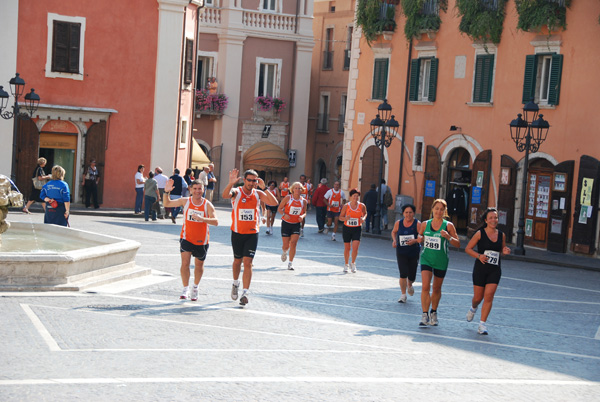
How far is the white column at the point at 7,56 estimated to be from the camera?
32375mm

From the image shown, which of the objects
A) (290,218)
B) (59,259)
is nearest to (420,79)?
(290,218)

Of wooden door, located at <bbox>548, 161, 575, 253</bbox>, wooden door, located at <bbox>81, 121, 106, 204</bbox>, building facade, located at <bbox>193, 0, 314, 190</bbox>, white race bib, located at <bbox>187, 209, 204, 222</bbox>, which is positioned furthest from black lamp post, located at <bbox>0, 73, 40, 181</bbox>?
building facade, located at <bbox>193, 0, 314, 190</bbox>

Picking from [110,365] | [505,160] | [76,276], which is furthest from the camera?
[505,160]

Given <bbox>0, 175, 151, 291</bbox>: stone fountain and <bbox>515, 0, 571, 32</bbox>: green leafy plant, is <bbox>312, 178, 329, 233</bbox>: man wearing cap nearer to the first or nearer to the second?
<bbox>515, 0, 571, 32</bbox>: green leafy plant

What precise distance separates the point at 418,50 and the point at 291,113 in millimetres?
17261

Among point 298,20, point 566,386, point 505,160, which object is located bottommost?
point 566,386

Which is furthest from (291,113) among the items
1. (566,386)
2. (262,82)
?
(566,386)

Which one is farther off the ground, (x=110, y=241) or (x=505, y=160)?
(x=505, y=160)

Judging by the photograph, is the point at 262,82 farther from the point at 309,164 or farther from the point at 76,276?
the point at 76,276

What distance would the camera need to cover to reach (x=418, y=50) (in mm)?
34969

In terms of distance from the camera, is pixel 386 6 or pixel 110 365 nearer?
pixel 110 365

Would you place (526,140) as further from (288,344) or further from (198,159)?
(198,159)

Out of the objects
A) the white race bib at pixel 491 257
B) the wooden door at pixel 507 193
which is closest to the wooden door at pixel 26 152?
the wooden door at pixel 507 193

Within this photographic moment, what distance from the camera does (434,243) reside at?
1373cm
